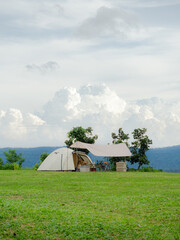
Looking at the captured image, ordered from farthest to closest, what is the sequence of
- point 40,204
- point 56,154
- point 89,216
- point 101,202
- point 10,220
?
1. point 56,154
2. point 101,202
3. point 40,204
4. point 89,216
5. point 10,220

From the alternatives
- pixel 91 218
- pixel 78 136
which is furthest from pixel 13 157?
pixel 91 218

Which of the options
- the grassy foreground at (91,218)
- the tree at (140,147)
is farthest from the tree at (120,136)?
the grassy foreground at (91,218)

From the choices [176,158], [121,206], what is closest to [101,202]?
[121,206]

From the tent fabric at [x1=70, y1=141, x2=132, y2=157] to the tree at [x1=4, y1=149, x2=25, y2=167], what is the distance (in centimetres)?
1035

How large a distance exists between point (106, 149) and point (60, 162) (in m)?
4.24

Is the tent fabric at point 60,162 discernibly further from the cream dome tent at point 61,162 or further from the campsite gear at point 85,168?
the campsite gear at point 85,168

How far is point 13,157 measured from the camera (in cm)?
3522

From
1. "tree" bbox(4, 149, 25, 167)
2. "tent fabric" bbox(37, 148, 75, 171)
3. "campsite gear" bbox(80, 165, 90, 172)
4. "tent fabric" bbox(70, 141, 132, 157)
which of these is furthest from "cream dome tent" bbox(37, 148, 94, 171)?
"tree" bbox(4, 149, 25, 167)

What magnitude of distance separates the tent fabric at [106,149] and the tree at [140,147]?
2164mm

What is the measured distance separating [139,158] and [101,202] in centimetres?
2145

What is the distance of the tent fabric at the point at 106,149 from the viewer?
26.8 meters

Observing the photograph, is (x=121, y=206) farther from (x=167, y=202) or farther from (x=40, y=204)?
(x=40, y=204)

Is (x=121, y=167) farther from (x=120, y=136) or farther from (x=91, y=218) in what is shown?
(x=91, y=218)

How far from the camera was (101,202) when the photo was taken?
980cm
